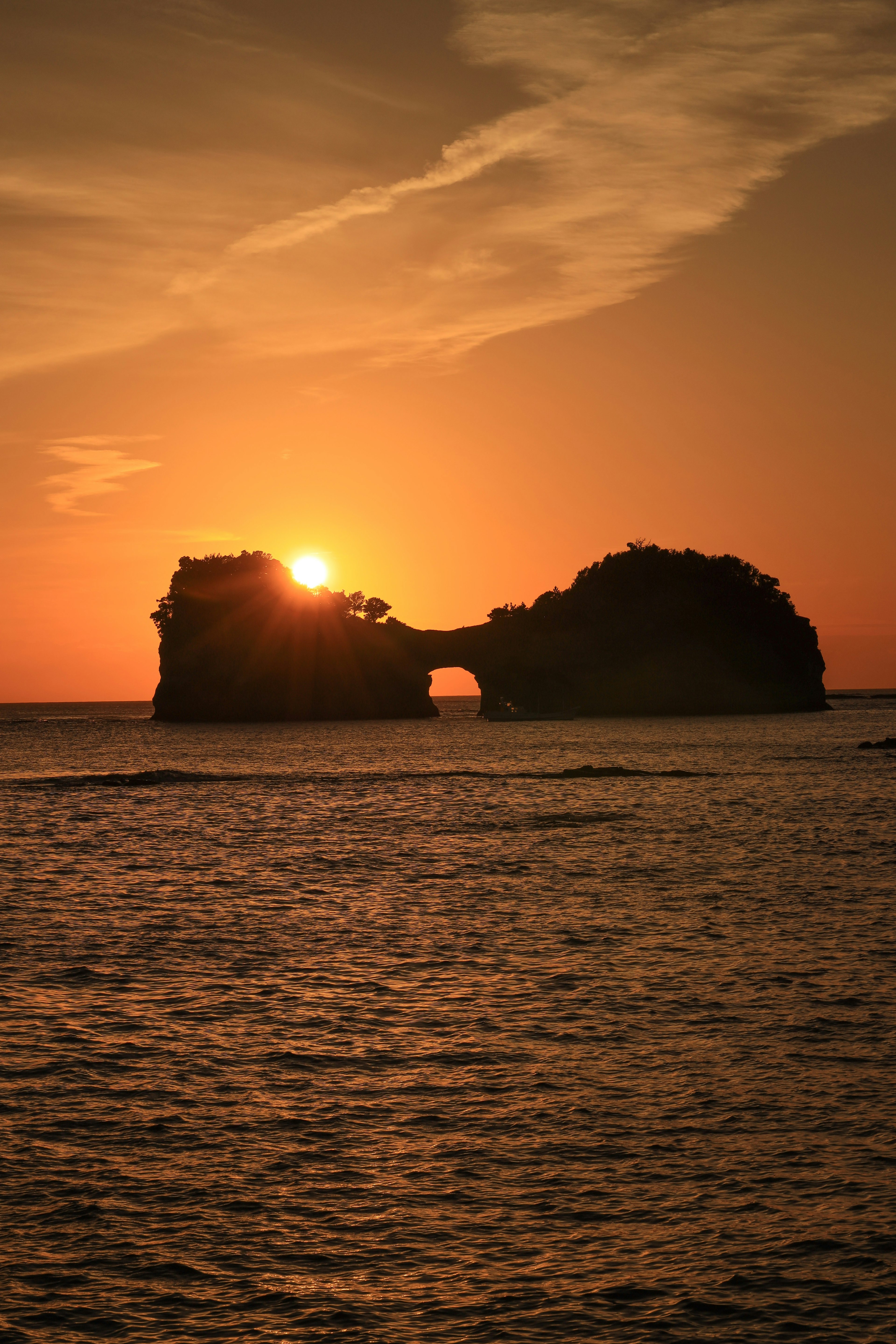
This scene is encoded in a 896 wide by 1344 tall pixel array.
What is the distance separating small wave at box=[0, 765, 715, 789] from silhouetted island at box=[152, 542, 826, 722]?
345 ft

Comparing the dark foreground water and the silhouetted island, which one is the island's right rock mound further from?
the dark foreground water

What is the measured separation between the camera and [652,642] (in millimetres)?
181500

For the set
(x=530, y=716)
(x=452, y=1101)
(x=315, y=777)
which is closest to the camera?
(x=452, y=1101)

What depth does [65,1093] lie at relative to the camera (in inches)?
495

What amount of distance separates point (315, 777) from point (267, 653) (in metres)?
110

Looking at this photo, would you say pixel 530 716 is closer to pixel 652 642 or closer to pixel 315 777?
pixel 652 642

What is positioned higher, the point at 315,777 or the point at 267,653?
the point at 267,653

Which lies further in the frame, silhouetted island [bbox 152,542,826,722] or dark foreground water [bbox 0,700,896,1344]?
silhouetted island [bbox 152,542,826,722]

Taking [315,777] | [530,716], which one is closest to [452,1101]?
[315,777]

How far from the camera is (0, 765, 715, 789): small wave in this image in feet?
211

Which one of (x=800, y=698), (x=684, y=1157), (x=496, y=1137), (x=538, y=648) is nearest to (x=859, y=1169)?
(x=684, y=1157)

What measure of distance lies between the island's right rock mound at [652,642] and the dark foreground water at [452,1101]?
5941 inches

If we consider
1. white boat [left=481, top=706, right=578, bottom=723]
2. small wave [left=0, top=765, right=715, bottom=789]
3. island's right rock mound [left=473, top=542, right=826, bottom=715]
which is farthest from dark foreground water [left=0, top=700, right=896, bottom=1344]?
island's right rock mound [left=473, top=542, right=826, bottom=715]

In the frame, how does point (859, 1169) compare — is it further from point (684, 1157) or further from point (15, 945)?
point (15, 945)
